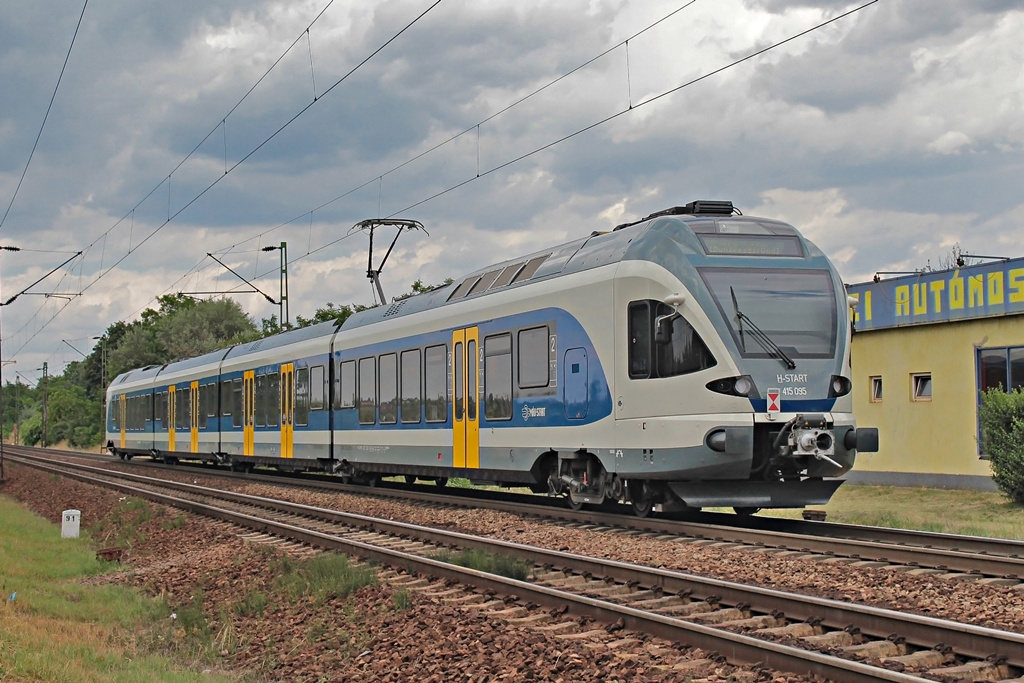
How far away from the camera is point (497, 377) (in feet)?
54.9

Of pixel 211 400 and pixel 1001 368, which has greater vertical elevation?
pixel 1001 368

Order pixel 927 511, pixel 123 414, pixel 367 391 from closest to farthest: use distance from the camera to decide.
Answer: pixel 927 511, pixel 367 391, pixel 123 414

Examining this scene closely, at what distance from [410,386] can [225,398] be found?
45.1 ft

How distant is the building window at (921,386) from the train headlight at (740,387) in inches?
472

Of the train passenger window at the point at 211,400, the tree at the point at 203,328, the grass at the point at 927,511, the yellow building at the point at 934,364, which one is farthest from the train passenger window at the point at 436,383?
the tree at the point at 203,328

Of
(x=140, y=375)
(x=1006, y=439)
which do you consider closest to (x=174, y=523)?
(x=1006, y=439)

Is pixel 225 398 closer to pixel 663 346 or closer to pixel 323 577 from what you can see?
pixel 663 346

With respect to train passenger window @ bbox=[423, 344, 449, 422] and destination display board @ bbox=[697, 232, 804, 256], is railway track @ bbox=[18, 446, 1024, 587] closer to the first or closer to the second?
train passenger window @ bbox=[423, 344, 449, 422]

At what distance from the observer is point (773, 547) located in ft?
37.9

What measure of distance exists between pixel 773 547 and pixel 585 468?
12.9 ft

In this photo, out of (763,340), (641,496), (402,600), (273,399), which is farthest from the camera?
(273,399)

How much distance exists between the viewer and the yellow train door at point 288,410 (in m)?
26.3

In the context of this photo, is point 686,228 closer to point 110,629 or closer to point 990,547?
point 990,547

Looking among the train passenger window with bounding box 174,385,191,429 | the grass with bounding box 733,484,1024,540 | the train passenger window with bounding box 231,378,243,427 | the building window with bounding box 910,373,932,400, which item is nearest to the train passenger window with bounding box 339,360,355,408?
the grass with bounding box 733,484,1024,540
